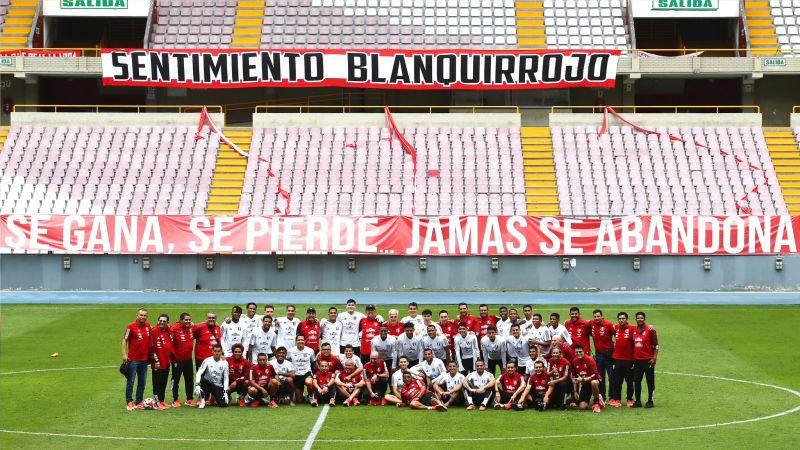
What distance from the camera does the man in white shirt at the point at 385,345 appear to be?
2455 centimetres

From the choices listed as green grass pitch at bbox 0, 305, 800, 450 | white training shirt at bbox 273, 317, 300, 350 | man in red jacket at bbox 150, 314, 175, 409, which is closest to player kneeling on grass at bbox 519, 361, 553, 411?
green grass pitch at bbox 0, 305, 800, 450

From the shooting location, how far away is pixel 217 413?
75.4 feet

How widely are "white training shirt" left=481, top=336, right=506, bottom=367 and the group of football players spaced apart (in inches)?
0.8

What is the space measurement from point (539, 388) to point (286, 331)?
5.04 meters

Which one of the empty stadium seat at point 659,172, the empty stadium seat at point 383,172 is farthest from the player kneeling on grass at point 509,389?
the empty stadium seat at point 659,172

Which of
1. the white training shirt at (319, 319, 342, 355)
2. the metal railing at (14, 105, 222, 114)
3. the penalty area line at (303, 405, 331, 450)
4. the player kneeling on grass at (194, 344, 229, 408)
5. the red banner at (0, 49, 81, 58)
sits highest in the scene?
the red banner at (0, 49, 81, 58)

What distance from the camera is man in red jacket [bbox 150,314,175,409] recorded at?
23.4m

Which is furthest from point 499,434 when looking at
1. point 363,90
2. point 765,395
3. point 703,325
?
point 363,90

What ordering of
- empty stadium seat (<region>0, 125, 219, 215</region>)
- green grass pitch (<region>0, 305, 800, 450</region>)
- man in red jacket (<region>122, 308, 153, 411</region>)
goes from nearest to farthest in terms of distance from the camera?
green grass pitch (<region>0, 305, 800, 450</region>) < man in red jacket (<region>122, 308, 153, 411</region>) < empty stadium seat (<region>0, 125, 219, 215</region>)

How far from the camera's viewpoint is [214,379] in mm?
23469

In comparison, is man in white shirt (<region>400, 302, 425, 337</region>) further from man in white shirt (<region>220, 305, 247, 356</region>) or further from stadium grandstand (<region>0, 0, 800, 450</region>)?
man in white shirt (<region>220, 305, 247, 356</region>)

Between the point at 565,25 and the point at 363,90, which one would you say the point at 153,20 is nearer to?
the point at 363,90

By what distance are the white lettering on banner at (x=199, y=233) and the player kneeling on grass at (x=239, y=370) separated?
69.5ft

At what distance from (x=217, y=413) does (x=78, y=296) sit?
833 inches
